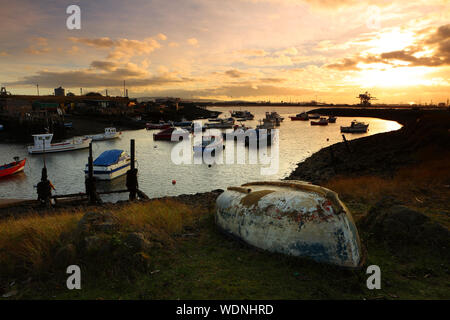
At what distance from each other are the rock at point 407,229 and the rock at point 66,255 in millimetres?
7779

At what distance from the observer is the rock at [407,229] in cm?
707

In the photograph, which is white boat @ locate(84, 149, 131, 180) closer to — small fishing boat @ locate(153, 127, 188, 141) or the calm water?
the calm water

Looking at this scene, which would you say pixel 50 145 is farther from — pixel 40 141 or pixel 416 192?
pixel 416 192

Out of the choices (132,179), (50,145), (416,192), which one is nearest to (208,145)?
(132,179)

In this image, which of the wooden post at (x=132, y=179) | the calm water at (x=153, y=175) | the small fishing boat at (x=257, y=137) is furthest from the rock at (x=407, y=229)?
the small fishing boat at (x=257, y=137)

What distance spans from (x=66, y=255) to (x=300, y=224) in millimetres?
5281

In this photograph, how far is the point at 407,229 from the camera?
24.4ft

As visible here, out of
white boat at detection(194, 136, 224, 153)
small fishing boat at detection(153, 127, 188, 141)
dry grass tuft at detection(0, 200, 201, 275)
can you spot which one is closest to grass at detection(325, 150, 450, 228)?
dry grass tuft at detection(0, 200, 201, 275)

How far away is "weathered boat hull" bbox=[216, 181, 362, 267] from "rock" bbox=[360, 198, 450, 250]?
6.19 feet

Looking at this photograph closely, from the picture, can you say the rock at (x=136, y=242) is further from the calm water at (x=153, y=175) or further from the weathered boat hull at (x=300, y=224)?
the calm water at (x=153, y=175)

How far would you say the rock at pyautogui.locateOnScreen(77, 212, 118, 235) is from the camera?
6.75 metres

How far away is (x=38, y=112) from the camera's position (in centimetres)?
6881

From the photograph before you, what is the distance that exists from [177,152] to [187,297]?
39.4 meters
